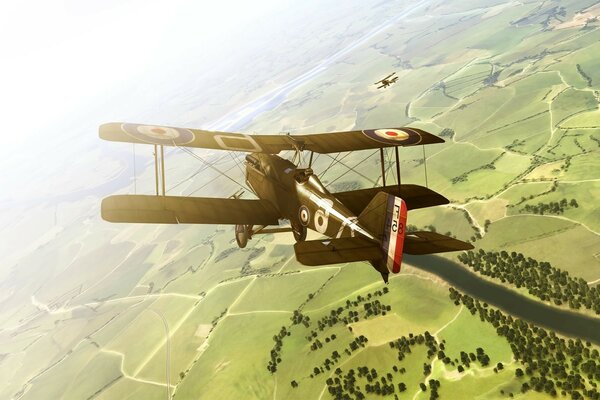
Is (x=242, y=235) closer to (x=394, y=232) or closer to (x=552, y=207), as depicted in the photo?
(x=394, y=232)

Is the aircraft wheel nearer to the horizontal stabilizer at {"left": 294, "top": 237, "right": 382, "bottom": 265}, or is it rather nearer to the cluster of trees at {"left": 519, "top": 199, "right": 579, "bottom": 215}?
the horizontal stabilizer at {"left": 294, "top": 237, "right": 382, "bottom": 265}

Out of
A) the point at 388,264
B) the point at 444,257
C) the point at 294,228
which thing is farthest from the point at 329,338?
the point at 388,264

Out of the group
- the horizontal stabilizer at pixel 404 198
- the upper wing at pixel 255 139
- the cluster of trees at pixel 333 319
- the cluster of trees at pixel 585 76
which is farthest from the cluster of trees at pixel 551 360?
the cluster of trees at pixel 585 76

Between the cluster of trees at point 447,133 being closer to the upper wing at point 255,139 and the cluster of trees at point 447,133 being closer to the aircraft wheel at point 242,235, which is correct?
the upper wing at point 255,139

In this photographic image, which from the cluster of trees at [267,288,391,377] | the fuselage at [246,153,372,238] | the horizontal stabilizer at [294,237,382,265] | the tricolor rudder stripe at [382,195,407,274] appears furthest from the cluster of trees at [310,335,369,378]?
the tricolor rudder stripe at [382,195,407,274]

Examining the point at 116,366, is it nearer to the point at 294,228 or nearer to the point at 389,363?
the point at 389,363

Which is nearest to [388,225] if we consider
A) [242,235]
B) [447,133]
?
[242,235]
